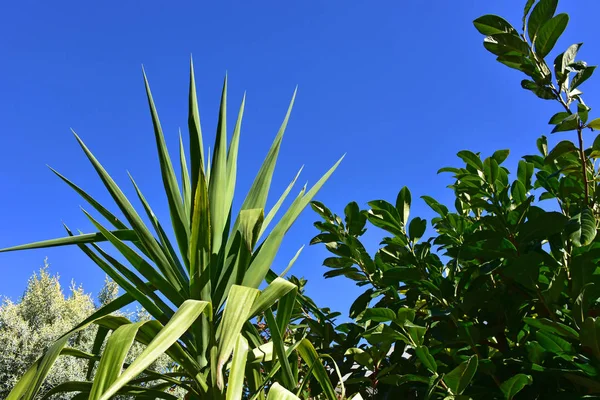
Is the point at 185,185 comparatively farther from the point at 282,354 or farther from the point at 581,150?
the point at 581,150

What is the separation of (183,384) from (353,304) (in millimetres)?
703

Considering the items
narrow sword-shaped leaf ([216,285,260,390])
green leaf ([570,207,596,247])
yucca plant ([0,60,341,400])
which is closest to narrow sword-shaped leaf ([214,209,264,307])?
yucca plant ([0,60,341,400])

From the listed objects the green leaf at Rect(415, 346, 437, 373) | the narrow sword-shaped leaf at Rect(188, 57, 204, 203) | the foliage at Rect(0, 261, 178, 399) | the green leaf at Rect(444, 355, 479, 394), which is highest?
the foliage at Rect(0, 261, 178, 399)

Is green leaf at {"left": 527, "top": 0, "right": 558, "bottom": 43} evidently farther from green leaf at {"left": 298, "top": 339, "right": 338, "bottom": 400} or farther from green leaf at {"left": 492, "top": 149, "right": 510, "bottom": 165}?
green leaf at {"left": 298, "top": 339, "right": 338, "bottom": 400}

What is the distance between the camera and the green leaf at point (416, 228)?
167cm

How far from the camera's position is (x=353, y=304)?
177cm

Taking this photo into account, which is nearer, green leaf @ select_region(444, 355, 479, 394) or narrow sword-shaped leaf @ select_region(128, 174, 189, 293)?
green leaf @ select_region(444, 355, 479, 394)

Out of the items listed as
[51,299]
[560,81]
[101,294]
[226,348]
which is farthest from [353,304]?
[51,299]

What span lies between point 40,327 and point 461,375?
33.1ft

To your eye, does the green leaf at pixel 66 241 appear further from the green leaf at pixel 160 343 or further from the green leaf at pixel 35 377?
the green leaf at pixel 160 343

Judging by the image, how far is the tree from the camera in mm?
7832

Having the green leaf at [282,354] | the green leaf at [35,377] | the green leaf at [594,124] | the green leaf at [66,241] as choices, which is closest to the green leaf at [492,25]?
the green leaf at [594,124]

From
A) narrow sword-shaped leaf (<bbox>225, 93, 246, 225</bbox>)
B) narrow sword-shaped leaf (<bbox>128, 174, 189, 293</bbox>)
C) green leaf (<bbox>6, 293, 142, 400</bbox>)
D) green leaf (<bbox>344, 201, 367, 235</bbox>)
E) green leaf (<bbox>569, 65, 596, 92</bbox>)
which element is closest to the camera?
green leaf (<bbox>6, 293, 142, 400</bbox>)

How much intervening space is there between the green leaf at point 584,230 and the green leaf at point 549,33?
0.44 meters
